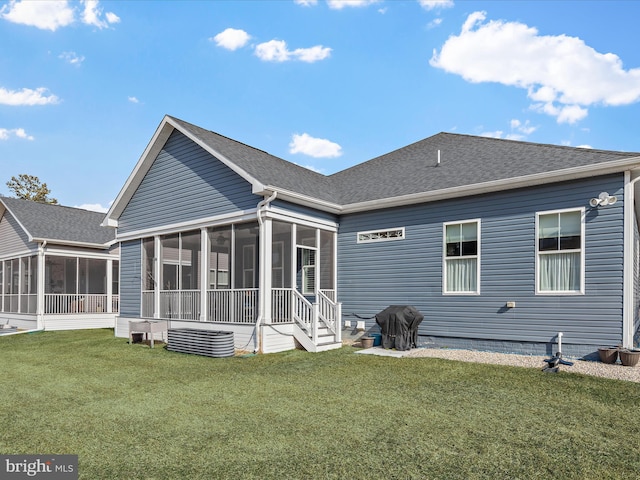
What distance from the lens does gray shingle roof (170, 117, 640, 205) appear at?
9.56 meters

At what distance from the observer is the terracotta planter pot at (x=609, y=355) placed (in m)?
8.06

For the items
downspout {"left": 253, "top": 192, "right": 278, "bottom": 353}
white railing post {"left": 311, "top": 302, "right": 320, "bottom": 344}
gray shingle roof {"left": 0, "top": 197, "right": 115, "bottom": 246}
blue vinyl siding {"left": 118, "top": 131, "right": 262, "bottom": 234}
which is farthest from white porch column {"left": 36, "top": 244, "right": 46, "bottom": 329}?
white railing post {"left": 311, "top": 302, "right": 320, "bottom": 344}

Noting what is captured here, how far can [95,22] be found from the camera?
1312cm

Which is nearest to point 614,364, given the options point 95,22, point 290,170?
point 290,170

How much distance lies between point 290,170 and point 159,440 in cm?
1027

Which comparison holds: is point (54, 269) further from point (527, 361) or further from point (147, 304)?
point (527, 361)

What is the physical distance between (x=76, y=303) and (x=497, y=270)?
16.7 m

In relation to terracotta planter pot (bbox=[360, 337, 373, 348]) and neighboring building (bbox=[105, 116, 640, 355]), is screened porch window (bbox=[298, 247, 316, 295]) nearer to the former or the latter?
neighboring building (bbox=[105, 116, 640, 355])

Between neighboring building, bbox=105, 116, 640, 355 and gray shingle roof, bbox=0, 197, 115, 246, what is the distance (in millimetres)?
4579

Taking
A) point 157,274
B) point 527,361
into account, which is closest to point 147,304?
point 157,274

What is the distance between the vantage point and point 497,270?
9.69m

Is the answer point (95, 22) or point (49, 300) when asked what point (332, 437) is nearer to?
point (95, 22)
